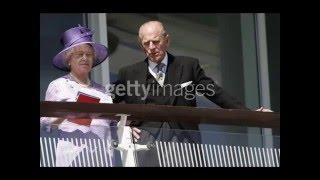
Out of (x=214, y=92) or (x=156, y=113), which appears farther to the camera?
(x=214, y=92)

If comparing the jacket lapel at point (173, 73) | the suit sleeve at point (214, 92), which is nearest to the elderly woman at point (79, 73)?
the jacket lapel at point (173, 73)

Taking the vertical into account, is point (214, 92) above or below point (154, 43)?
below

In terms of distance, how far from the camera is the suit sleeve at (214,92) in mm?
12227

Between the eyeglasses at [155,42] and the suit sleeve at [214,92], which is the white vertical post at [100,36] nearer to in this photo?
the eyeglasses at [155,42]

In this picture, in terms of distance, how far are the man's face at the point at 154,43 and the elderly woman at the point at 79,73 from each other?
261 mm

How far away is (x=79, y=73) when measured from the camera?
12.2 metres

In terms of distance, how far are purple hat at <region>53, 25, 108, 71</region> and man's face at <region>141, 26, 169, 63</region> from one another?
261mm

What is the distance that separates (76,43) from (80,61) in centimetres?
11

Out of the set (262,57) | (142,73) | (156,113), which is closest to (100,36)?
(142,73)

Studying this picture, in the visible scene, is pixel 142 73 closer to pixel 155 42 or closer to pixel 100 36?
pixel 155 42
